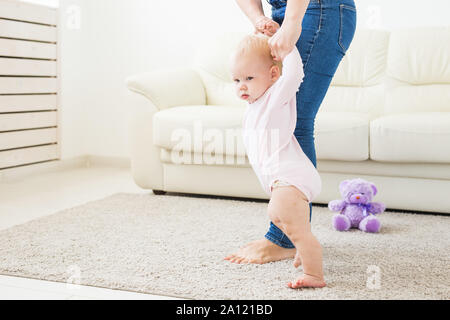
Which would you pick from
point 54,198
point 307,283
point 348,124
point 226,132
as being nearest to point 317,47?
point 307,283

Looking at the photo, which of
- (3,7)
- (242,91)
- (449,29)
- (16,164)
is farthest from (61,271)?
(449,29)

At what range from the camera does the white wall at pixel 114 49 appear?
3.40 meters

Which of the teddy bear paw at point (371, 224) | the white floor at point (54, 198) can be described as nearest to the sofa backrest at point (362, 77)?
the teddy bear paw at point (371, 224)

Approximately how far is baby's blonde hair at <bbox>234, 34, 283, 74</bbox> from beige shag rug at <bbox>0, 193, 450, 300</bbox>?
22.6 inches

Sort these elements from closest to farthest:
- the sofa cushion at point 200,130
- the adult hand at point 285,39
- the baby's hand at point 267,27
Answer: the adult hand at point 285,39 → the baby's hand at point 267,27 → the sofa cushion at point 200,130

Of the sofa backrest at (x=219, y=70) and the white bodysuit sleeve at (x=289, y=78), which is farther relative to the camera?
the sofa backrest at (x=219, y=70)

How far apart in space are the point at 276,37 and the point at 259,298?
2.04 ft

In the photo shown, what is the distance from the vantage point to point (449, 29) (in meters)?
2.75

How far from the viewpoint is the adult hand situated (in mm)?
1303

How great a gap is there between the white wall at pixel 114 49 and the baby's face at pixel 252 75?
195 centimetres

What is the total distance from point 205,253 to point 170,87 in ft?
4.08

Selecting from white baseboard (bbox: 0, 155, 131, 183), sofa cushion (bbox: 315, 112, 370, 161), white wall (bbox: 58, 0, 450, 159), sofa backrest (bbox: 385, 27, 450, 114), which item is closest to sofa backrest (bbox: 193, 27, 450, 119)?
sofa backrest (bbox: 385, 27, 450, 114)

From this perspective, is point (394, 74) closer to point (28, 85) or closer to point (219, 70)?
point (219, 70)

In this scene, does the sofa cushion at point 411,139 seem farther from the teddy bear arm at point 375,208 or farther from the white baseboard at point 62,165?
the white baseboard at point 62,165
